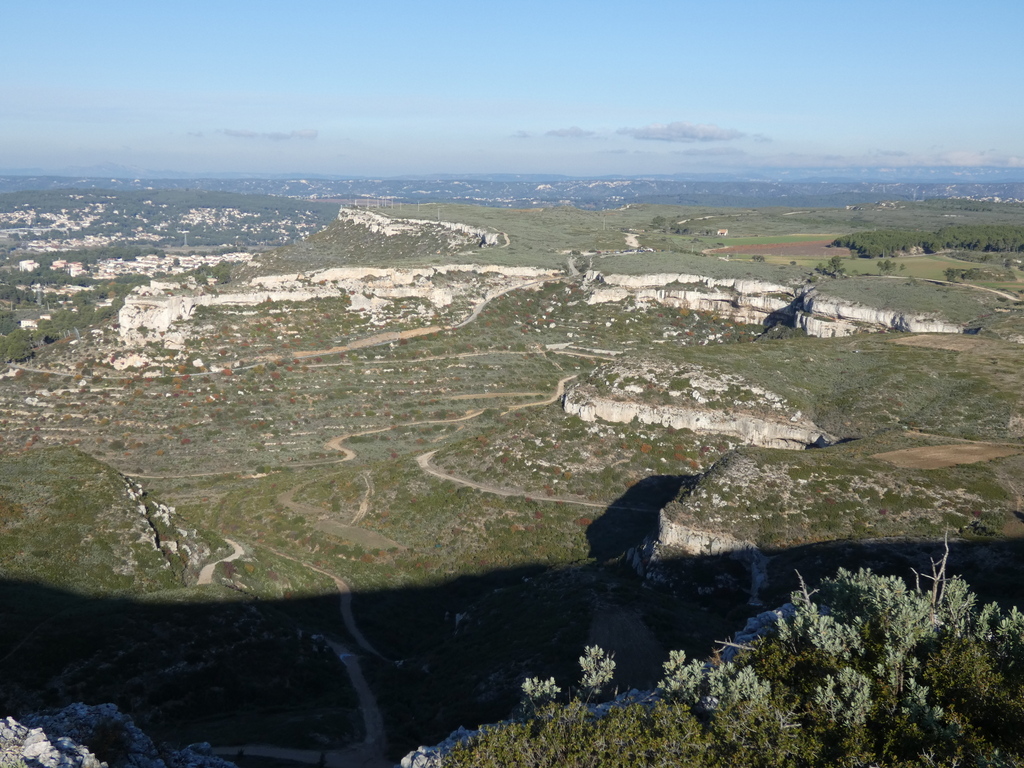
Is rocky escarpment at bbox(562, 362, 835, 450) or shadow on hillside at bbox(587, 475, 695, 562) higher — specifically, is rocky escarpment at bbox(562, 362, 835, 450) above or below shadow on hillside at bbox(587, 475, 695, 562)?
above

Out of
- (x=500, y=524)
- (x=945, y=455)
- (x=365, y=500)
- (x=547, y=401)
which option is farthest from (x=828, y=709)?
(x=547, y=401)

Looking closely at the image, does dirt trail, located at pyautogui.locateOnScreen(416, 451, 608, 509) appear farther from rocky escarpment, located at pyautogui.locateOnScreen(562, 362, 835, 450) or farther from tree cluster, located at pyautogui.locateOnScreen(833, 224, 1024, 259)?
tree cluster, located at pyautogui.locateOnScreen(833, 224, 1024, 259)

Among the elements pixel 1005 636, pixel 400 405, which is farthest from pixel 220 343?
pixel 1005 636

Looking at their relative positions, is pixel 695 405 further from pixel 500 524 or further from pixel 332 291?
pixel 332 291

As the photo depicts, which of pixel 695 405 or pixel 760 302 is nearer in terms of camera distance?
pixel 695 405

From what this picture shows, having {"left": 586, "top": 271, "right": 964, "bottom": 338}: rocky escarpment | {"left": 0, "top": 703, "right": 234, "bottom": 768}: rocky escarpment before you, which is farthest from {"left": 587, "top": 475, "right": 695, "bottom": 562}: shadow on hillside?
{"left": 586, "top": 271, "right": 964, "bottom": 338}: rocky escarpment
